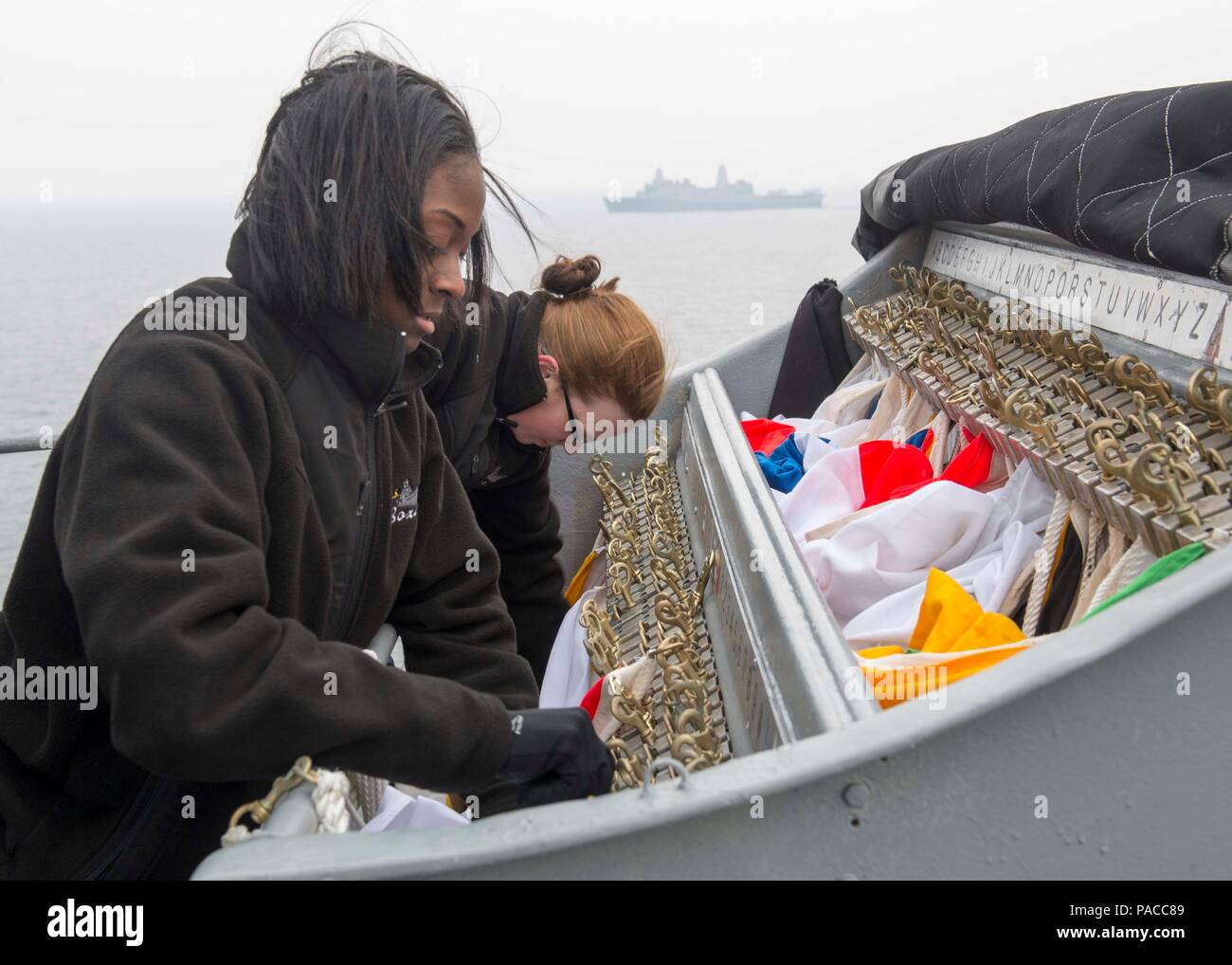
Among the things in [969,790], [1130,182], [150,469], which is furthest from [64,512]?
[1130,182]

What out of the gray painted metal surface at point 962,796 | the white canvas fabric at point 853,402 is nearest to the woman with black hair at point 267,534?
the gray painted metal surface at point 962,796

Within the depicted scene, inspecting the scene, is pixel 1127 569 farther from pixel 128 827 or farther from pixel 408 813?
pixel 128 827

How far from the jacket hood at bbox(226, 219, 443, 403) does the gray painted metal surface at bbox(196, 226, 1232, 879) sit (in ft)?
2.14

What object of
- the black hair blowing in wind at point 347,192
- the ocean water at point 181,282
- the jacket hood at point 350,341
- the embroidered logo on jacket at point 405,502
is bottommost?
the ocean water at point 181,282

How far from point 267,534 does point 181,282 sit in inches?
472

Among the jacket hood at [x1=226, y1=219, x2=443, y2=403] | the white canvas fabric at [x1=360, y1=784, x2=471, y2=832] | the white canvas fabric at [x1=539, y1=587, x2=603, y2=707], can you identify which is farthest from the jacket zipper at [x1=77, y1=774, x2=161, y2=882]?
the white canvas fabric at [x1=539, y1=587, x2=603, y2=707]

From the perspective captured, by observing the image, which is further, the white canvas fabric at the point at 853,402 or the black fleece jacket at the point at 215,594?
Result: the white canvas fabric at the point at 853,402

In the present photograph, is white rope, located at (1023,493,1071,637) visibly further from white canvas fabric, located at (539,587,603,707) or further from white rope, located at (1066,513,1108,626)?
white canvas fabric, located at (539,587,603,707)

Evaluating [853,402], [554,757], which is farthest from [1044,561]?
[853,402]

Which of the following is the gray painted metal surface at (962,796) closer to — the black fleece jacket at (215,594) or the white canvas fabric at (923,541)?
the black fleece jacket at (215,594)

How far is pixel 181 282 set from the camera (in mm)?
12375

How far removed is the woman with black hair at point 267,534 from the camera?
1.17 metres

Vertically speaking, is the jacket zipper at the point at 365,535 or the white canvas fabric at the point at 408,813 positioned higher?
the jacket zipper at the point at 365,535
